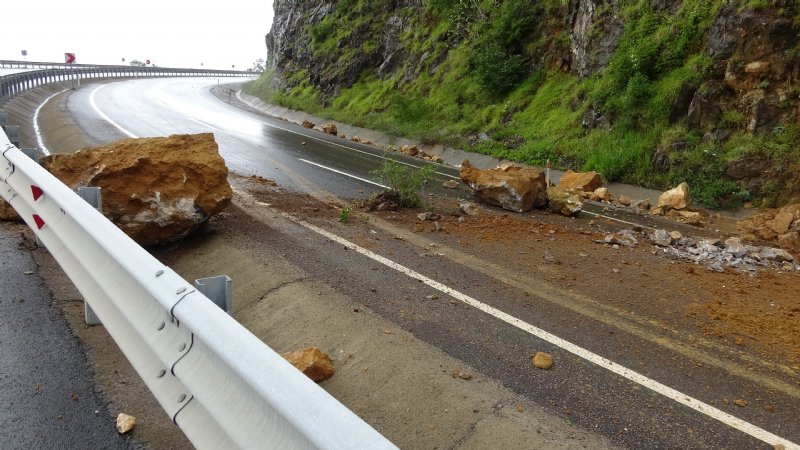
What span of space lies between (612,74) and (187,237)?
13.0 meters

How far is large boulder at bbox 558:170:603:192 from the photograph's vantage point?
12820 millimetres

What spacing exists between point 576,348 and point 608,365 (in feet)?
0.94

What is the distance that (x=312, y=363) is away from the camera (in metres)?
3.70

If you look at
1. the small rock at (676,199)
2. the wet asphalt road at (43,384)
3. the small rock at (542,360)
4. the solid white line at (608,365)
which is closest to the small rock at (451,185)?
the small rock at (676,199)

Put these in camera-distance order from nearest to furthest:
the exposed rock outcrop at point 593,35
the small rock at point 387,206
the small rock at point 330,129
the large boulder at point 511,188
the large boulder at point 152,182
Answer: the large boulder at point 152,182, the small rock at point 387,206, the large boulder at point 511,188, the exposed rock outcrop at point 593,35, the small rock at point 330,129

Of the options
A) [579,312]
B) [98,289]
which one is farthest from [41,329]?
[579,312]

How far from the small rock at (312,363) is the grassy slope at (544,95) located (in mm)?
10590

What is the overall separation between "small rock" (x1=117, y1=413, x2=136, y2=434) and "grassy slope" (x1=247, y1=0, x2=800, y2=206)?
11802mm

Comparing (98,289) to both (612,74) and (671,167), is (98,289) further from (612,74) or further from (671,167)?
(612,74)

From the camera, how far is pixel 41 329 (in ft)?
13.0

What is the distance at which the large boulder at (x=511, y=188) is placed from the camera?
9.38 metres

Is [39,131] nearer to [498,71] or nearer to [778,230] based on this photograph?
[498,71]

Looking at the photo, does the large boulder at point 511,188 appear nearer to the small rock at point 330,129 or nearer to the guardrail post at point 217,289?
the guardrail post at point 217,289

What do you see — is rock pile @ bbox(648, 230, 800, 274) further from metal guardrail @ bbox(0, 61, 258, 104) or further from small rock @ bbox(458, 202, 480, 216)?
metal guardrail @ bbox(0, 61, 258, 104)
